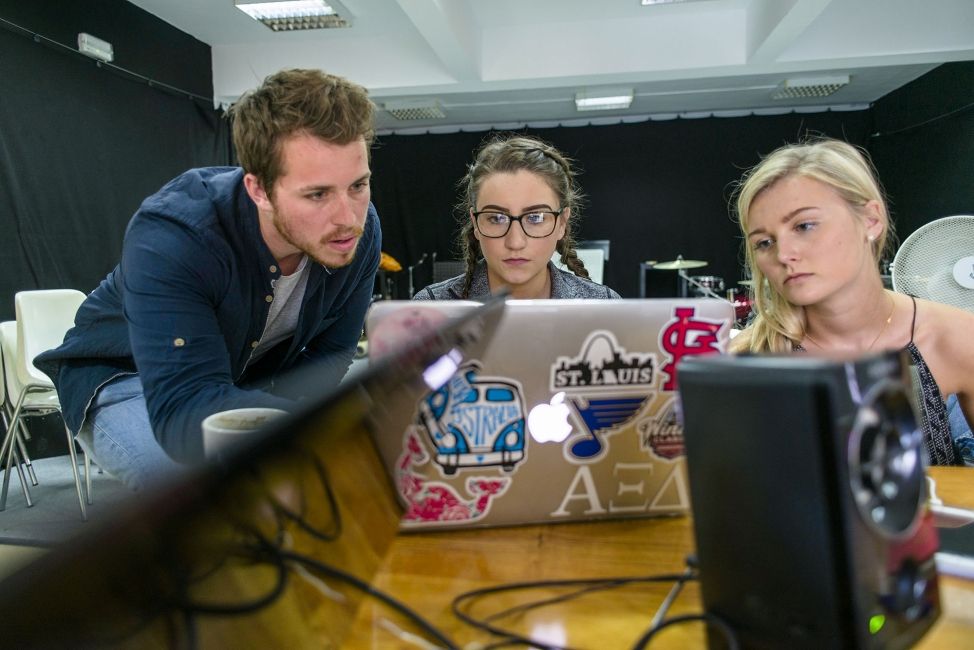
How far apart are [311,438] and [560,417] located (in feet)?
1.48

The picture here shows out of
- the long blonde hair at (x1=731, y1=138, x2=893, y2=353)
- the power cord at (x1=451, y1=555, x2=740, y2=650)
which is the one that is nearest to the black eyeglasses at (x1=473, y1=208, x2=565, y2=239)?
the long blonde hair at (x1=731, y1=138, x2=893, y2=353)

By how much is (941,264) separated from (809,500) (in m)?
2.00

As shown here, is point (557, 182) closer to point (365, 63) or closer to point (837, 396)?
point (837, 396)

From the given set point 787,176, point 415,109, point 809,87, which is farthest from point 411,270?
point 787,176

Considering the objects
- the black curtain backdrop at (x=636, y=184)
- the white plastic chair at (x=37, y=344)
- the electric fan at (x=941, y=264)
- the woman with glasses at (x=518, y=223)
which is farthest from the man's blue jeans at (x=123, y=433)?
the black curtain backdrop at (x=636, y=184)

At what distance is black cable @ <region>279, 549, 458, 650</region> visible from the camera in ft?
1.05

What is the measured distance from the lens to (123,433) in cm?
146

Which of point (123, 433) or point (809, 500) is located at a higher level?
point (809, 500)

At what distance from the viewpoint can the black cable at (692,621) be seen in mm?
462

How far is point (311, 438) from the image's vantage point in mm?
267

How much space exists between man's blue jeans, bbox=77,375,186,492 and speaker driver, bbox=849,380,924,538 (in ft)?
4.54

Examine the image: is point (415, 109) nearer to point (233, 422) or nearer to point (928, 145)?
point (928, 145)

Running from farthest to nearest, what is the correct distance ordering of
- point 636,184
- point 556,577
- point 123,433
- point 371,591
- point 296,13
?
1. point 636,184
2. point 296,13
3. point 123,433
4. point 556,577
5. point 371,591

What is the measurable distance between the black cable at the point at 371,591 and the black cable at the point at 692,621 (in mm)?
154
